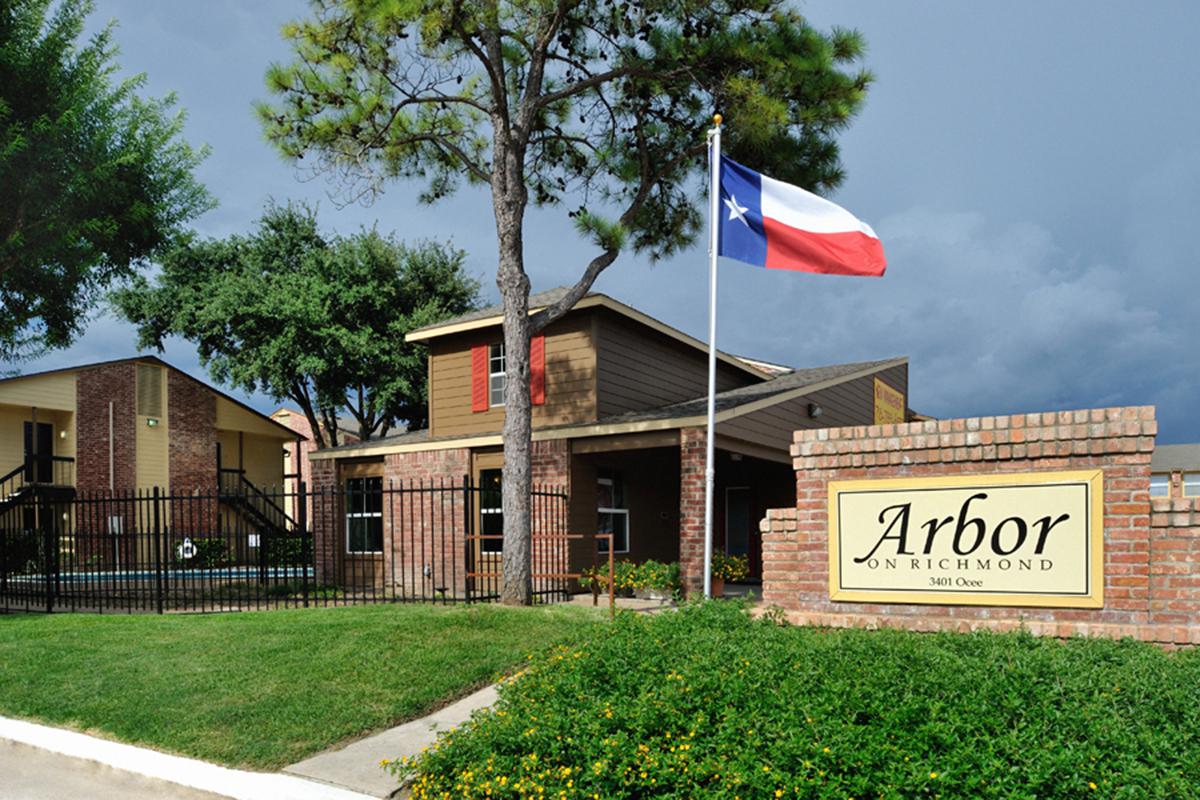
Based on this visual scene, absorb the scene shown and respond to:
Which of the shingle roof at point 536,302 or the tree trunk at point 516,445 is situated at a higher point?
the shingle roof at point 536,302

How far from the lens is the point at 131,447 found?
30.9 m

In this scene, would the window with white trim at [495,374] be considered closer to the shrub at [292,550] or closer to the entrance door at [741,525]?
the shrub at [292,550]

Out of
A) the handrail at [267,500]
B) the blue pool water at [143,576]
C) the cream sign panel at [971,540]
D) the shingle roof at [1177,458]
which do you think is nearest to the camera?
the cream sign panel at [971,540]

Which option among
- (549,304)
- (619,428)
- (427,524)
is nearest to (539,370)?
(549,304)

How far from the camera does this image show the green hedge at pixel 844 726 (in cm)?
475

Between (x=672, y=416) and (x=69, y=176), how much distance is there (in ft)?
51.8

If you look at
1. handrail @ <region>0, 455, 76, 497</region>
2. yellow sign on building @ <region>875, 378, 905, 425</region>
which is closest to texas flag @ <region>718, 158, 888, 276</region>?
yellow sign on building @ <region>875, 378, 905, 425</region>

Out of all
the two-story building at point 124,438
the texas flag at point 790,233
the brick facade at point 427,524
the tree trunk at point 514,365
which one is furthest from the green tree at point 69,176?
the texas flag at point 790,233

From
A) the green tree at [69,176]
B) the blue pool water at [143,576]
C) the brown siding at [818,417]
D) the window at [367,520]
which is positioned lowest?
the blue pool water at [143,576]

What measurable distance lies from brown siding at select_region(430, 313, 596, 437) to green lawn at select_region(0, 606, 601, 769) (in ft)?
20.2

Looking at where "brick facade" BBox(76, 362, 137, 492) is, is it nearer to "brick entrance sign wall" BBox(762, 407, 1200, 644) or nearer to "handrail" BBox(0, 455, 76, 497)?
"handrail" BBox(0, 455, 76, 497)

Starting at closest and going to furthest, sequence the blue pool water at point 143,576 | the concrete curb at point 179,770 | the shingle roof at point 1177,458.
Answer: the concrete curb at point 179,770, the blue pool water at point 143,576, the shingle roof at point 1177,458

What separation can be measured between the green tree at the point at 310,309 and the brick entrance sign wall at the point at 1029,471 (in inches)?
874

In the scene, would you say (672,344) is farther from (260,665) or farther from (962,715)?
(962,715)
